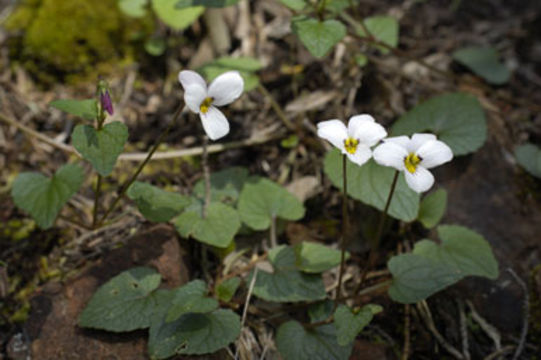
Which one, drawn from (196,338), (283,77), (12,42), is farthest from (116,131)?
(12,42)

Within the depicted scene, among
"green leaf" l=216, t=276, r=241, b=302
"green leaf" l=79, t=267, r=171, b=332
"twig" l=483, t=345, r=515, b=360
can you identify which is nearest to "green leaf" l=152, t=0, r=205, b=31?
"green leaf" l=79, t=267, r=171, b=332

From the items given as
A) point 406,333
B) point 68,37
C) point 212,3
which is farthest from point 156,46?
point 406,333

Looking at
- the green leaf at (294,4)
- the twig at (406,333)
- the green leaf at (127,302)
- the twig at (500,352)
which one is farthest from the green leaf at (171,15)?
the twig at (500,352)

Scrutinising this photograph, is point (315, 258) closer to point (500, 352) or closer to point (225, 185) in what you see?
point (225, 185)

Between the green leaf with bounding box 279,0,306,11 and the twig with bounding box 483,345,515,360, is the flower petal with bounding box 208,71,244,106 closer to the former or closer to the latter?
the green leaf with bounding box 279,0,306,11

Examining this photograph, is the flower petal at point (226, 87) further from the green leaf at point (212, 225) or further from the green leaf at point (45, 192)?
the green leaf at point (45, 192)

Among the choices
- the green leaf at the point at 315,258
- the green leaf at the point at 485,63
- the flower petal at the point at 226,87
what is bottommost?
the green leaf at the point at 315,258
